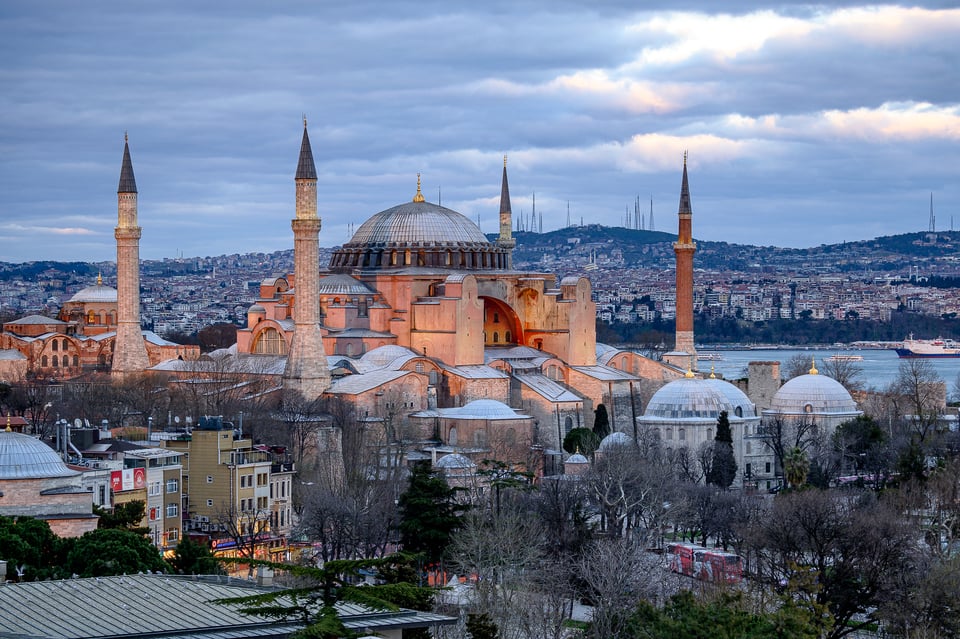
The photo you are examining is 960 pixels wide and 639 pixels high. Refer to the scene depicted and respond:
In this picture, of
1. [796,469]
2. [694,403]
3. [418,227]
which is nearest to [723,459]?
[694,403]

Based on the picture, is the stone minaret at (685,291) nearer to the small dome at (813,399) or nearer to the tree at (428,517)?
the small dome at (813,399)

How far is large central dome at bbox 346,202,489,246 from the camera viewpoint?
195 feet

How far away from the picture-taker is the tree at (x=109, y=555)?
27312 mm

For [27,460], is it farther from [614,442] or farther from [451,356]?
[451,356]

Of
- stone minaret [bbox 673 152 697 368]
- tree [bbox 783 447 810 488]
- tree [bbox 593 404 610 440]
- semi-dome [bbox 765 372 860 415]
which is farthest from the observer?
stone minaret [bbox 673 152 697 368]

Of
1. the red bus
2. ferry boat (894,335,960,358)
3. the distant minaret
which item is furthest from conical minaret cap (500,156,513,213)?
ferry boat (894,335,960,358)

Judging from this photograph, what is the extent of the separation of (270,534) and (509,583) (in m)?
9.73

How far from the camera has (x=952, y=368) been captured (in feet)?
433

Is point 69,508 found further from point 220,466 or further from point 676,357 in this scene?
point 676,357

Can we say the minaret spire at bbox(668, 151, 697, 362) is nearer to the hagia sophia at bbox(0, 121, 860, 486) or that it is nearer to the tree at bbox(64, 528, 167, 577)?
the hagia sophia at bbox(0, 121, 860, 486)

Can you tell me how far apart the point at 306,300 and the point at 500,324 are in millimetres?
9284

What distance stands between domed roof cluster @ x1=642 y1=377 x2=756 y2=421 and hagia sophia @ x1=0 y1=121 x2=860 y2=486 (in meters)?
0.04

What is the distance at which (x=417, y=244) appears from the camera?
59.1 meters

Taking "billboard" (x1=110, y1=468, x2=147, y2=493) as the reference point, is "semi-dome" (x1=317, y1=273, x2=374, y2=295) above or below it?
above
